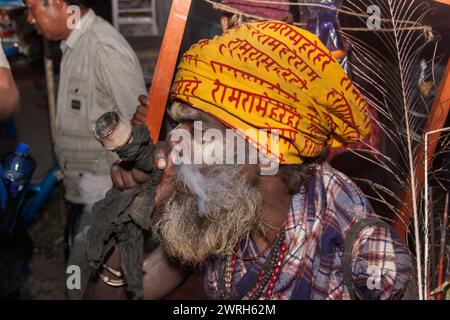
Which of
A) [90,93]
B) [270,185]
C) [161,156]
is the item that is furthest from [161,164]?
[90,93]

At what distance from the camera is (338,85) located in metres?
2.07

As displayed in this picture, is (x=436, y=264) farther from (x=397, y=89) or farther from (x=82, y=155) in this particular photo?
(x=82, y=155)

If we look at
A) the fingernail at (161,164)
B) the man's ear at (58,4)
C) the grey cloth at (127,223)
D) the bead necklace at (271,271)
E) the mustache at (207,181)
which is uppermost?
the man's ear at (58,4)

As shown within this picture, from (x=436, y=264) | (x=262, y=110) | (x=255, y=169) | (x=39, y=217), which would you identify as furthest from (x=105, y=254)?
(x=39, y=217)

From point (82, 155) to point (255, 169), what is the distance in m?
1.96

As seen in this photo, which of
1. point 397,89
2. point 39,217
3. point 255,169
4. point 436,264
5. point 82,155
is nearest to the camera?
point 436,264

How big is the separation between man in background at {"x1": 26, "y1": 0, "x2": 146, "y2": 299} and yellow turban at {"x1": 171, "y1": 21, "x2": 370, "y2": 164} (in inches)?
62.9

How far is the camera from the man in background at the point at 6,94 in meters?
2.71

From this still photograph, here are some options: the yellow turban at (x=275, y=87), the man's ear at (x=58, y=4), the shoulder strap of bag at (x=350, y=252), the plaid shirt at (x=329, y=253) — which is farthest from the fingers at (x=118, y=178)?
the man's ear at (x=58, y=4)

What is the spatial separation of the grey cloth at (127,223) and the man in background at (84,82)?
1.50 m

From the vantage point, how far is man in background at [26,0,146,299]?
145 inches

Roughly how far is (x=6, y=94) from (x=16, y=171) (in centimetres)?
115

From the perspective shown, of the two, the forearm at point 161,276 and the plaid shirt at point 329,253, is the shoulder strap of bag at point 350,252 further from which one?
the forearm at point 161,276

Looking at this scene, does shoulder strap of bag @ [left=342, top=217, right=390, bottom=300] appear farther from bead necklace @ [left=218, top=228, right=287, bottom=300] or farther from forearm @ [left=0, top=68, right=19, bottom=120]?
forearm @ [left=0, top=68, right=19, bottom=120]
